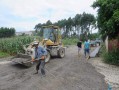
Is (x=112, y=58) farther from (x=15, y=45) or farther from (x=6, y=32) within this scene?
(x=6, y=32)

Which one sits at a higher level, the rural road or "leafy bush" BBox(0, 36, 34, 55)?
"leafy bush" BBox(0, 36, 34, 55)

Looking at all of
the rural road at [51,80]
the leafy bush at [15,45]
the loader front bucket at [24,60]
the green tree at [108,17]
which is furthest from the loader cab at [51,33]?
the rural road at [51,80]

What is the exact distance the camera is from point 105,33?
17.5m

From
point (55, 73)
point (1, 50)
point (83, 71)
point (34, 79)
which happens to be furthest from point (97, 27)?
point (1, 50)

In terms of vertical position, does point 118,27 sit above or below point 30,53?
above

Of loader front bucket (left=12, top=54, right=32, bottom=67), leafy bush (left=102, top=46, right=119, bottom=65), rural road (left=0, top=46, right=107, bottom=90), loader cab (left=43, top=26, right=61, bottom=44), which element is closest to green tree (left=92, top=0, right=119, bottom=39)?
leafy bush (left=102, top=46, right=119, bottom=65)

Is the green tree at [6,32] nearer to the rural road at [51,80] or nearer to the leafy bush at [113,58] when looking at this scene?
the leafy bush at [113,58]

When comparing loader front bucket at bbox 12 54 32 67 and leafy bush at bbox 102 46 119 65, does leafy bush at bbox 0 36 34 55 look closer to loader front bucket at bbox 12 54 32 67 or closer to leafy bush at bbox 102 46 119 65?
loader front bucket at bbox 12 54 32 67

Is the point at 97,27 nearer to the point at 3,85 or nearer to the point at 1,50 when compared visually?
the point at 3,85

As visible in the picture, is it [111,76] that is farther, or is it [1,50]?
[1,50]


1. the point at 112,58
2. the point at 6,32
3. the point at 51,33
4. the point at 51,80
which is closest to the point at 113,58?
the point at 112,58

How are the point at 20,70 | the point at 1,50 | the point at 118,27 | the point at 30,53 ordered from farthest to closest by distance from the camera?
the point at 1,50, the point at 118,27, the point at 30,53, the point at 20,70

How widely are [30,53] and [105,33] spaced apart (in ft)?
21.3

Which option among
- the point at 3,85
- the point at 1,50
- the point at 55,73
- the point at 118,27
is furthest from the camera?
the point at 1,50
